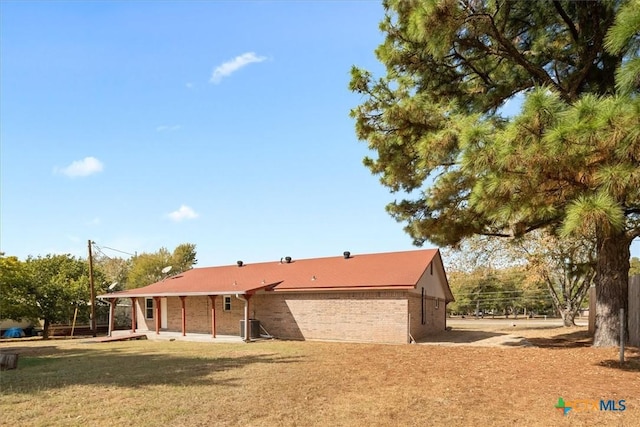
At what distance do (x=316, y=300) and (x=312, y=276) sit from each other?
1.84 metres

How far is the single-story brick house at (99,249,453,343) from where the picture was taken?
755 inches

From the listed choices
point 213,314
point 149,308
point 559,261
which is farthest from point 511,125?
point 149,308

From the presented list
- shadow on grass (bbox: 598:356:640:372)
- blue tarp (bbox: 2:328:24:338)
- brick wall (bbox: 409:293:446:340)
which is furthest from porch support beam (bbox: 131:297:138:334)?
shadow on grass (bbox: 598:356:640:372)

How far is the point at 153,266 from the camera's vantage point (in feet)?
175

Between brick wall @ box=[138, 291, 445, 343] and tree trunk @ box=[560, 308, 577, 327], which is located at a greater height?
brick wall @ box=[138, 291, 445, 343]

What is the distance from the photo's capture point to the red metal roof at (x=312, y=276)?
65.8 feet

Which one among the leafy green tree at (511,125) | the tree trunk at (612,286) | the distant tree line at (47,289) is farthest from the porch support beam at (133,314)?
the tree trunk at (612,286)

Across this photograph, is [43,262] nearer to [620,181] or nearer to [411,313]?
[411,313]

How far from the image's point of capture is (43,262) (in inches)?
1278

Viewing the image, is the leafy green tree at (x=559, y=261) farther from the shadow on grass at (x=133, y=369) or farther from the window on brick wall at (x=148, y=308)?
the window on brick wall at (x=148, y=308)

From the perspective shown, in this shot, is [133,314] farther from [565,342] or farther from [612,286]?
[612,286]

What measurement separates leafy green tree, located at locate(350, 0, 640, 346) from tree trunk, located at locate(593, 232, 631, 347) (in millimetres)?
30

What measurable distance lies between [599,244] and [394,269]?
31.5 ft

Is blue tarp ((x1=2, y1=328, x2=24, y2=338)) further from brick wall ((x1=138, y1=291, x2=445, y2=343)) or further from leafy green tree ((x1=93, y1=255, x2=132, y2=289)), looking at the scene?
leafy green tree ((x1=93, y1=255, x2=132, y2=289))
